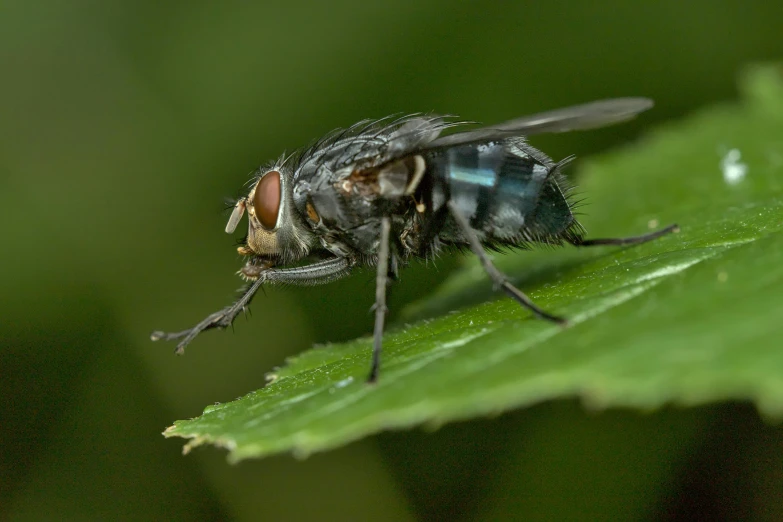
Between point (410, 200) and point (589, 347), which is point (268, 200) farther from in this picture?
point (589, 347)

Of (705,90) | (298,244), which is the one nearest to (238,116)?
(298,244)

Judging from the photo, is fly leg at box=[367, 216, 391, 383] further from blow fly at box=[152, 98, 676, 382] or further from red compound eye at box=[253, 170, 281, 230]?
red compound eye at box=[253, 170, 281, 230]

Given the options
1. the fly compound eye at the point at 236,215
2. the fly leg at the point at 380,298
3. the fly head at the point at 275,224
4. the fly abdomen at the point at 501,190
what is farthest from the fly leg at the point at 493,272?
the fly compound eye at the point at 236,215

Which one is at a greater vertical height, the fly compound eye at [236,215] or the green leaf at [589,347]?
the fly compound eye at [236,215]

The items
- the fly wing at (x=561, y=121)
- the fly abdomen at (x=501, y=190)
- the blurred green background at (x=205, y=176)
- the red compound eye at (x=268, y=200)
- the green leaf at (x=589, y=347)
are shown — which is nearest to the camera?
the green leaf at (x=589, y=347)

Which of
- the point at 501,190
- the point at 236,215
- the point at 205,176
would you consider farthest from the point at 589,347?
the point at 205,176

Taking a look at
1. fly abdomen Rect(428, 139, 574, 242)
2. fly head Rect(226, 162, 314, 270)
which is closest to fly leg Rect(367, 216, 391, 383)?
fly abdomen Rect(428, 139, 574, 242)

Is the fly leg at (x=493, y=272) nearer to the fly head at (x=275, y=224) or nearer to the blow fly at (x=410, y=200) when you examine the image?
the blow fly at (x=410, y=200)
